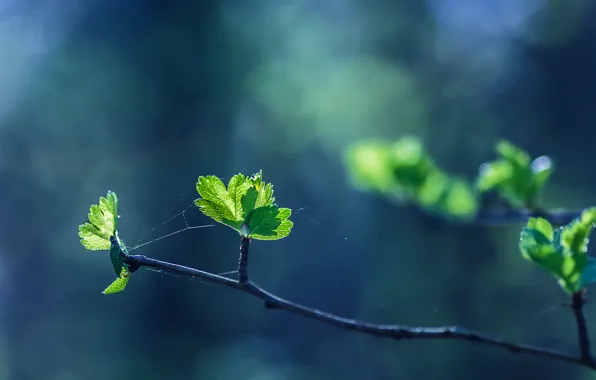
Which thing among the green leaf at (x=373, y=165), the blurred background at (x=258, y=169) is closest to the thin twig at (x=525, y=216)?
the green leaf at (x=373, y=165)

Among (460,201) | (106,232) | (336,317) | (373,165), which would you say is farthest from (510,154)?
(106,232)

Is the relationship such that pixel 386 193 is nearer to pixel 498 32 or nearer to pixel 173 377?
pixel 173 377

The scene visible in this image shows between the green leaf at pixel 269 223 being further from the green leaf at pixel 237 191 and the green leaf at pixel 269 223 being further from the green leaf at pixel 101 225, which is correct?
the green leaf at pixel 101 225

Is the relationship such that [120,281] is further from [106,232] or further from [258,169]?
[258,169]

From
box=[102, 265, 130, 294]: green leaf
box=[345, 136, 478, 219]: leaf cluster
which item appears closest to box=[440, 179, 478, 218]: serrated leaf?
box=[345, 136, 478, 219]: leaf cluster

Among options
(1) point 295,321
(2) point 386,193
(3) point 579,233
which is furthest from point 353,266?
(3) point 579,233

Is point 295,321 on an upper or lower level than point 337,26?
lower

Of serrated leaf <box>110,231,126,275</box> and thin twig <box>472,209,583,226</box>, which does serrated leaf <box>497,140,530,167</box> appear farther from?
serrated leaf <box>110,231,126,275</box>
